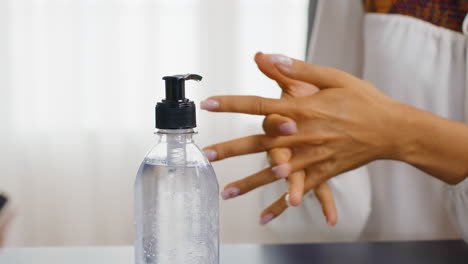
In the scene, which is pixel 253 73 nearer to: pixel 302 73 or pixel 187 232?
pixel 302 73

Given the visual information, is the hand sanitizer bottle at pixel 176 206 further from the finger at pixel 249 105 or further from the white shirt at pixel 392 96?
the white shirt at pixel 392 96

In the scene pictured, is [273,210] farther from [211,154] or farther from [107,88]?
[107,88]

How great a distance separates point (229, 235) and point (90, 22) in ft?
3.52

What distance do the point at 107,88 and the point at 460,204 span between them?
176 cm

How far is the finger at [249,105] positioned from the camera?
676 mm

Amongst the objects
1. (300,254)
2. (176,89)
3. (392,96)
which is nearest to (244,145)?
(300,254)

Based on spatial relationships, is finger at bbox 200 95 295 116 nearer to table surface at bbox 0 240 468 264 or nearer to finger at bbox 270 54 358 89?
finger at bbox 270 54 358 89

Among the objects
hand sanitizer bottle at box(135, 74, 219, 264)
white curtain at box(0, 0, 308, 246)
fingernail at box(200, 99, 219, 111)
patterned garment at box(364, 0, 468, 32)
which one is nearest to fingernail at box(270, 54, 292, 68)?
fingernail at box(200, 99, 219, 111)

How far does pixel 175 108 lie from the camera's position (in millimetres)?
480

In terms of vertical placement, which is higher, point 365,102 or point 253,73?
point 365,102

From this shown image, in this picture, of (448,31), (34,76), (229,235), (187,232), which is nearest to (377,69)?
(448,31)

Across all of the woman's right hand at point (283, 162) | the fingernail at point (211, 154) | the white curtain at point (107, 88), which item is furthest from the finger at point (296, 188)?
the white curtain at point (107, 88)

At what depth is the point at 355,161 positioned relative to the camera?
0.77 m

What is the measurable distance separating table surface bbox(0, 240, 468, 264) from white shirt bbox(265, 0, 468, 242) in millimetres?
193
